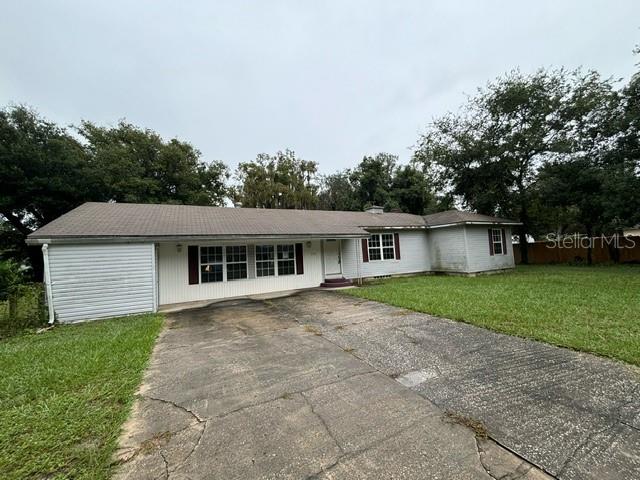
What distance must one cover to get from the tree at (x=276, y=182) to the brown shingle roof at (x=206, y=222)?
41.0ft

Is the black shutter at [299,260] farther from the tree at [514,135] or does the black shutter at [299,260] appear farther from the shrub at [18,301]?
the tree at [514,135]

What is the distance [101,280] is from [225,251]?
3.79 metres

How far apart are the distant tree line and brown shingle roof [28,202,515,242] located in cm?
567

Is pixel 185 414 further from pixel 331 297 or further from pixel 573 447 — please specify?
pixel 331 297

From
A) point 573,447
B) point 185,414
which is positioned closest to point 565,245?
point 573,447

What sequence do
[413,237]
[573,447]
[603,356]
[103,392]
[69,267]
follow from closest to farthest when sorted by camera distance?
1. [573,447]
2. [103,392]
3. [603,356]
4. [69,267]
5. [413,237]

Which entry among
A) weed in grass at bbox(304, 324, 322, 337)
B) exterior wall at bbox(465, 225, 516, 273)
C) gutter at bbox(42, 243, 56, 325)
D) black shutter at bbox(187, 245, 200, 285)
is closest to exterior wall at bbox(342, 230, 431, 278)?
exterior wall at bbox(465, 225, 516, 273)

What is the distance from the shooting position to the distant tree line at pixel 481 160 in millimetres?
14414

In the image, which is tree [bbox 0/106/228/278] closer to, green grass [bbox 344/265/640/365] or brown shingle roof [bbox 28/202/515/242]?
brown shingle roof [bbox 28/202/515/242]

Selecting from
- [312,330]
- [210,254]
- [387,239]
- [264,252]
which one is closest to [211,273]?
[210,254]

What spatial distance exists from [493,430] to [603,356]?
2.83 metres

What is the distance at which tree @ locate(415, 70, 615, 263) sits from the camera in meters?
16.1

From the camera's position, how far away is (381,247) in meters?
14.2

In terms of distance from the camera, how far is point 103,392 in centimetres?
332
